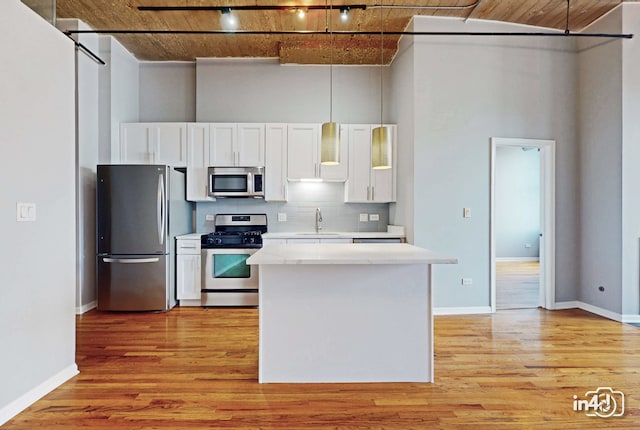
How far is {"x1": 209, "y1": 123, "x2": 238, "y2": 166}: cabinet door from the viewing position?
489 cm

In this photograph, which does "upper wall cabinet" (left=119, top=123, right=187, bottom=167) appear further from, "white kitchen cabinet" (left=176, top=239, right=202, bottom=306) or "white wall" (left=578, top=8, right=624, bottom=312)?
"white wall" (left=578, top=8, right=624, bottom=312)

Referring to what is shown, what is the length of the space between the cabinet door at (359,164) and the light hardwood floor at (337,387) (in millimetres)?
2005

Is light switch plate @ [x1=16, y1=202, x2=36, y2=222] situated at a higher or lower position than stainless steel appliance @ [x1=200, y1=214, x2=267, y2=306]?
higher

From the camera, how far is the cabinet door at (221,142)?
4.89 metres

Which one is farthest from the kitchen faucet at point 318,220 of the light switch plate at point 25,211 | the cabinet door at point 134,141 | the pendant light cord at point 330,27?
the light switch plate at point 25,211

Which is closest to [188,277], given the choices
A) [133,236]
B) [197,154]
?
[133,236]

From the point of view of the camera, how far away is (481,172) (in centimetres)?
427

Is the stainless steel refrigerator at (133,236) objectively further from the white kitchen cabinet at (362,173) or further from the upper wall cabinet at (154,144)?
the white kitchen cabinet at (362,173)

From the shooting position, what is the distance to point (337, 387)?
2.51m

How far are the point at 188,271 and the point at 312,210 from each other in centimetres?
180

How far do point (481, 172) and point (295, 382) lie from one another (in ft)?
9.99

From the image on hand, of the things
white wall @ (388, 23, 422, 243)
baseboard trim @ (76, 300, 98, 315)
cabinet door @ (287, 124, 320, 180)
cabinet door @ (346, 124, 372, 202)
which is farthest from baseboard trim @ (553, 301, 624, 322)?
baseboard trim @ (76, 300, 98, 315)

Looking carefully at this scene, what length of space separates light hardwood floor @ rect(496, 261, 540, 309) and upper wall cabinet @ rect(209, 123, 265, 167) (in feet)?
11.6

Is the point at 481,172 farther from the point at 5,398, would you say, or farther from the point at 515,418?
the point at 5,398
